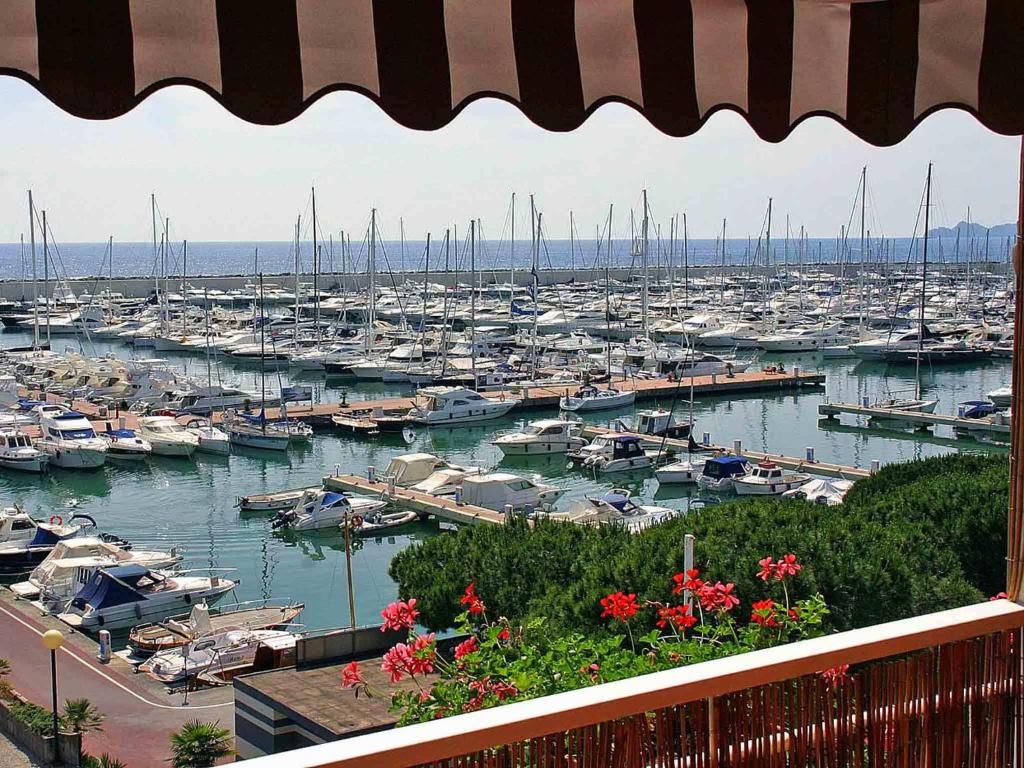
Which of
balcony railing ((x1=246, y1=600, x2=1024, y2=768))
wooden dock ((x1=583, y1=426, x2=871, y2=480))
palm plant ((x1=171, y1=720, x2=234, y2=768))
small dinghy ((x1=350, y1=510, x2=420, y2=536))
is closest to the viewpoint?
balcony railing ((x1=246, y1=600, x2=1024, y2=768))

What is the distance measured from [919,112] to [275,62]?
1.64 meters

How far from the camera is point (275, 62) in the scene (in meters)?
2.03

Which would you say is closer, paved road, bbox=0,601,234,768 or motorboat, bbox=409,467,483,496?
paved road, bbox=0,601,234,768

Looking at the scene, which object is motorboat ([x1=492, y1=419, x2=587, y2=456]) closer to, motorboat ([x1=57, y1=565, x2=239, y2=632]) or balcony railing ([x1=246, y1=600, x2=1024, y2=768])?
motorboat ([x1=57, y1=565, x2=239, y2=632])

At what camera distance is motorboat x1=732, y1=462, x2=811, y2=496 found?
2178 centimetres

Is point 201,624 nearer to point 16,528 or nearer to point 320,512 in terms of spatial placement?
point 16,528

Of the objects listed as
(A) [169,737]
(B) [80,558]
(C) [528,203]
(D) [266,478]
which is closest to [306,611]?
(B) [80,558]

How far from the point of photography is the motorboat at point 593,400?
100 feet

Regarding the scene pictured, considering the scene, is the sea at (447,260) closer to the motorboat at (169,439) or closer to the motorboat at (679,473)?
the motorboat at (169,439)

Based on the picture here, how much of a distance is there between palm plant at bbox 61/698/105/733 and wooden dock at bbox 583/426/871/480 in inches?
591

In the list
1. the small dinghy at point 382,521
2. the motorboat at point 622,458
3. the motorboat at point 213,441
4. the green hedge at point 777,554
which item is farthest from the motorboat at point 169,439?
the green hedge at point 777,554

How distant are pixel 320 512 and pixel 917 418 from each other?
15.9 meters

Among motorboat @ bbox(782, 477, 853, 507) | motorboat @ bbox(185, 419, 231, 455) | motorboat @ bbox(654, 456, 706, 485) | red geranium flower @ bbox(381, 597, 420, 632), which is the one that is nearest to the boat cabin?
motorboat @ bbox(654, 456, 706, 485)

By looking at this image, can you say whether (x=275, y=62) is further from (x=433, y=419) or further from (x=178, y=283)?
(x=178, y=283)
